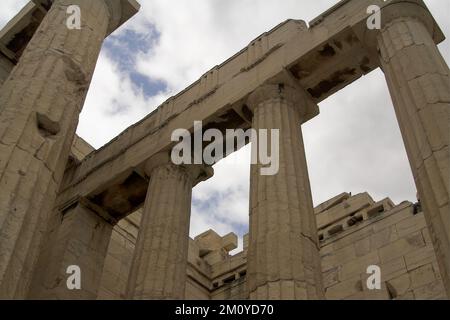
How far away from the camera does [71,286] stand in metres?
17.2

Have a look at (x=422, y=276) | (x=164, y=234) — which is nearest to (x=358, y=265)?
(x=422, y=276)

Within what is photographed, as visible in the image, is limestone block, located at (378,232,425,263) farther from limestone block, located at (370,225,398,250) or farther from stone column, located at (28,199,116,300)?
stone column, located at (28,199,116,300)

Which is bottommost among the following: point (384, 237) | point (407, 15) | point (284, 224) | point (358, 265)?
point (284, 224)

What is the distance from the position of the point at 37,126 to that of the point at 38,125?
0.24 feet

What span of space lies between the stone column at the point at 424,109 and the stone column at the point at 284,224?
255 centimetres

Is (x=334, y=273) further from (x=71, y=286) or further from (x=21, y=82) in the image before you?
(x=21, y=82)

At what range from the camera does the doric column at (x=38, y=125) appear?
9.16 meters

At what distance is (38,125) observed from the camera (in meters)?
11.0

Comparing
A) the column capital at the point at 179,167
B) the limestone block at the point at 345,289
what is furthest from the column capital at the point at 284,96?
the limestone block at the point at 345,289

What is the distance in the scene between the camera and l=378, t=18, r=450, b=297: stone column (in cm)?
961

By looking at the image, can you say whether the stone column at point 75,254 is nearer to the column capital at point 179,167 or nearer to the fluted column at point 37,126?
the column capital at point 179,167

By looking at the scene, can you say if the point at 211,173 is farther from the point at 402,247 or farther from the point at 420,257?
the point at 420,257
